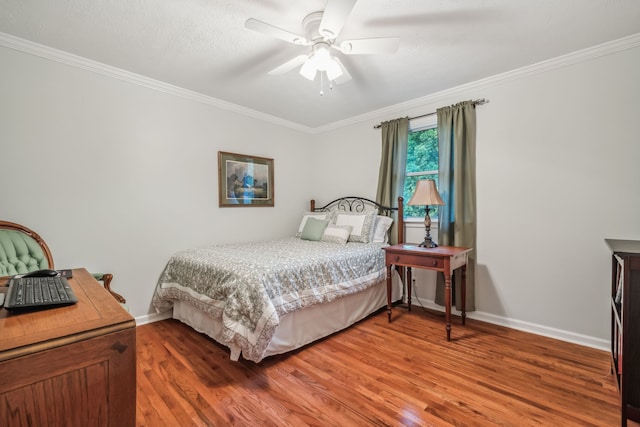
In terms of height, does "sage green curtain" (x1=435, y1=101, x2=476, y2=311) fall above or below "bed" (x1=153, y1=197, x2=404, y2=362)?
above

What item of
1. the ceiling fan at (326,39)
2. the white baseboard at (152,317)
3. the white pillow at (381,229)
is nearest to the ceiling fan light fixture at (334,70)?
the ceiling fan at (326,39)

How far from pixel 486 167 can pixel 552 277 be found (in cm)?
115

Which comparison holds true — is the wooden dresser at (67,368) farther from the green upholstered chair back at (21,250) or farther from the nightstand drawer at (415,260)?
the nightstand drawer at (415,260)

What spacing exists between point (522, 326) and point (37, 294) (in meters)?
3.47

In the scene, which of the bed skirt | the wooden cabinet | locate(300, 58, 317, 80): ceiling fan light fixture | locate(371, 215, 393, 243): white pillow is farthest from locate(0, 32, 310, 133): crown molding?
the wooden cabinet

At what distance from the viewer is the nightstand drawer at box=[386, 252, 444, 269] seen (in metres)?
2.54

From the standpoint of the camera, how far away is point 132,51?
236 cm

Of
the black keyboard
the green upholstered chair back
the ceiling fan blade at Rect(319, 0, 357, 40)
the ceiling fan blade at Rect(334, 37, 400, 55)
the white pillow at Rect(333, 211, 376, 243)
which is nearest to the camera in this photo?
the black keyboard

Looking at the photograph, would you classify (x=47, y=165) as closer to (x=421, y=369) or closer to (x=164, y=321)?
(x=164, y=321)

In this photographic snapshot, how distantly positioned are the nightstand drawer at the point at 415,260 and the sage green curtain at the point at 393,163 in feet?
2.29

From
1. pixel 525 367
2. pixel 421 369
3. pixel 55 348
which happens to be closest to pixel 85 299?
pixel 55 348

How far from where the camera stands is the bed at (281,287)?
203cm

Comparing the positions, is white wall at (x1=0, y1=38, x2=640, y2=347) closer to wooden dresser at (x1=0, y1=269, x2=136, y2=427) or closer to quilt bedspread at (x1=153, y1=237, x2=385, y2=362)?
quilt bedspread at (x1=153, y1=237, x2=385, y2=362)

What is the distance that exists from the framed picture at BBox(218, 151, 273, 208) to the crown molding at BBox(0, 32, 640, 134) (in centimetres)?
60
